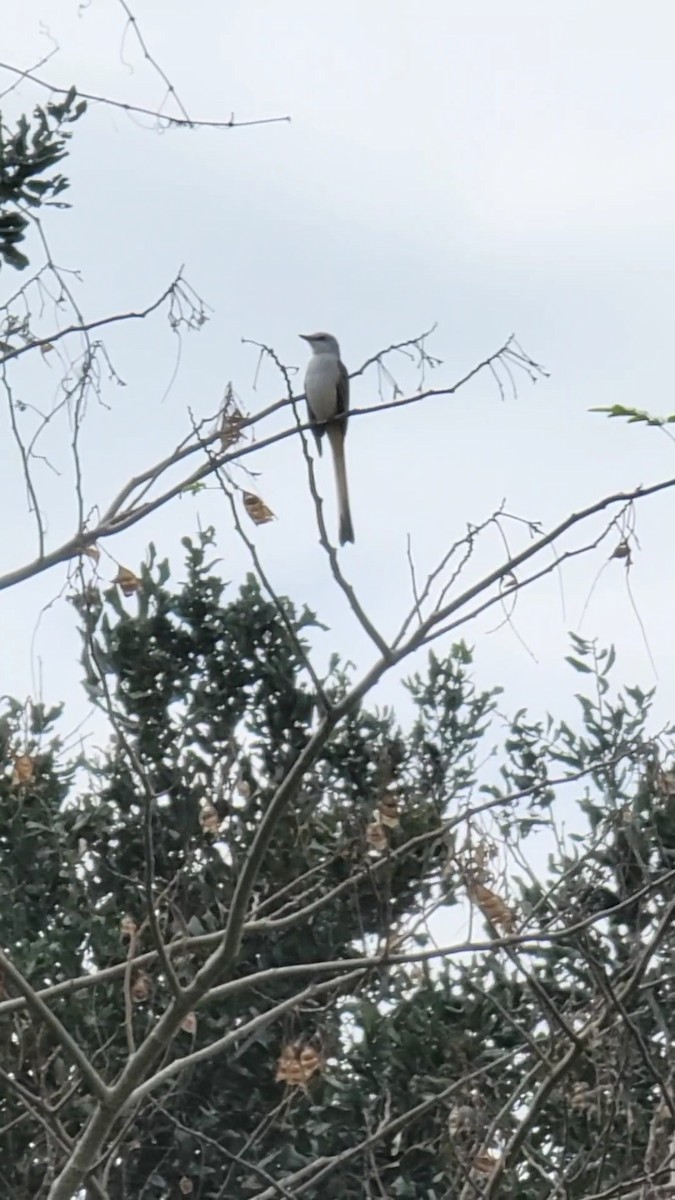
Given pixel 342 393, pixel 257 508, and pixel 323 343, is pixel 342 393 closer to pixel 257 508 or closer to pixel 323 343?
pixel 323 343

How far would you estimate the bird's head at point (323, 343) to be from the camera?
7.83 meters

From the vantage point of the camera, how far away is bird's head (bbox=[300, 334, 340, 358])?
7.83 meters

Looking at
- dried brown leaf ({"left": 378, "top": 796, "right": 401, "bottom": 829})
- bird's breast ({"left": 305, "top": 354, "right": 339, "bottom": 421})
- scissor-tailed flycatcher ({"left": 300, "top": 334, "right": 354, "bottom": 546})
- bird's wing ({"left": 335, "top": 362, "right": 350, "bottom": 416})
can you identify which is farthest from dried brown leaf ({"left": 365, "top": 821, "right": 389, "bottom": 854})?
bird's wing ({"left": 335, "top": 362, "right": 350, "bottom": 416})

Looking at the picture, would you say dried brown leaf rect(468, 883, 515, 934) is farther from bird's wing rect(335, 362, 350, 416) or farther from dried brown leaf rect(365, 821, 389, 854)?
bird's wing rect(335, 362, 350, 416)

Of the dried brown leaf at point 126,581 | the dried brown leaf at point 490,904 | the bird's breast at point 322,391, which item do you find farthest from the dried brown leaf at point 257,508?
the bird's breast at point 322,391

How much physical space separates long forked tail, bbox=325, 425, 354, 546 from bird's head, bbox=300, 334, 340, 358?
67 cm

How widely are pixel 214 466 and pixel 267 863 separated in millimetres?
5848

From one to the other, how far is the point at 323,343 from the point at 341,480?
1.63 meters

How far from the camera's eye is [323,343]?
7.86 m

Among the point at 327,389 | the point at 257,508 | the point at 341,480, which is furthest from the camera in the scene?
the point at 327,389

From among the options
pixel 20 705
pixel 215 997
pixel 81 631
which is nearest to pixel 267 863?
pixel 20 705

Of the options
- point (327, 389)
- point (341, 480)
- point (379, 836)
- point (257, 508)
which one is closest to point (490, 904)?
point (379, 836)

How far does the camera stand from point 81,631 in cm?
377

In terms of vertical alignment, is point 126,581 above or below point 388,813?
above
